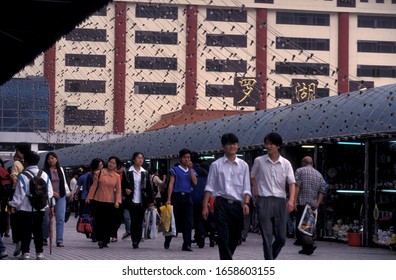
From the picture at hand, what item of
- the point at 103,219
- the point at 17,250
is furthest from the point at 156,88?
the point at 17,250

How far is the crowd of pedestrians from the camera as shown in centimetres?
1102

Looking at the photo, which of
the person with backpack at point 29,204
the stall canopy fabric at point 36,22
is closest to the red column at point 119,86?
the stall canopy fabric at point 36,22

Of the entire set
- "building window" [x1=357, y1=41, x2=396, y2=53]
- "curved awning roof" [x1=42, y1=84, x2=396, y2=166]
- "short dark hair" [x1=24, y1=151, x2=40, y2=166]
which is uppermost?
"building window" [x1=357, y1=41, x2=396, y2=53]

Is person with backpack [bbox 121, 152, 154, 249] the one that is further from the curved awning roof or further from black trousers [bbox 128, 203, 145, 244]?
the curved awning roof

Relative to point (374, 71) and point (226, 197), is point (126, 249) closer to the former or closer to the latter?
point (226, 197)

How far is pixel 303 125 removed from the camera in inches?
859

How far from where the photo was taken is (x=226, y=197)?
11000mm

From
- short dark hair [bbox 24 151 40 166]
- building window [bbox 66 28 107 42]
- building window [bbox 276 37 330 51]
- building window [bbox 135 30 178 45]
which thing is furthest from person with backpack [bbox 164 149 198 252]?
building window [bbox 276 37 330 51]

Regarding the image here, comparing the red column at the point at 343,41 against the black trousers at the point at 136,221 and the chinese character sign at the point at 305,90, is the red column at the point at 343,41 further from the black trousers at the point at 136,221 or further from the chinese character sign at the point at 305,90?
the black trousers at the point at 136,221

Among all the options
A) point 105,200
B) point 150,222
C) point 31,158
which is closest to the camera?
point 31,158

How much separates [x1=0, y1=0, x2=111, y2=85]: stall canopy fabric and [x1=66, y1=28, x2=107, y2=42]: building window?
127ft

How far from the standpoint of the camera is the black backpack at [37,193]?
13.1m

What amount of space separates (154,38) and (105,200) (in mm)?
49457

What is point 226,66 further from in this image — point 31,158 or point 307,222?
point 31,158
